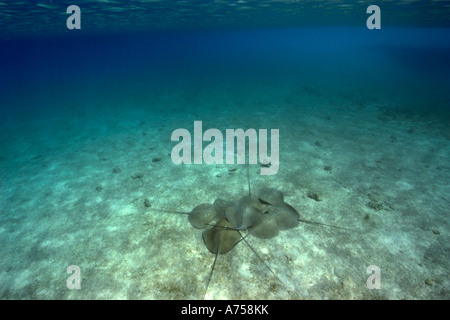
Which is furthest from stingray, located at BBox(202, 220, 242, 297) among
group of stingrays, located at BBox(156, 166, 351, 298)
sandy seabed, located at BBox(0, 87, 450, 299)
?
sandy seabed, located at BBox(0, 87, 450, 299)

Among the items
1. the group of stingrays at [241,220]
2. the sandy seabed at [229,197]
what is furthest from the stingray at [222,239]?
the sandy seabed at [229,197]

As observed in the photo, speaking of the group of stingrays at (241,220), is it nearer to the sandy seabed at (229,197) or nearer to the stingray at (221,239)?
the stingray at (221,239)

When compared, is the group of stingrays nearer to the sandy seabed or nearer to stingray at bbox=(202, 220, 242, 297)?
stingray at bbox=(202, 220, 242, 297)

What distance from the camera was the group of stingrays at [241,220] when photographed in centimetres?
509

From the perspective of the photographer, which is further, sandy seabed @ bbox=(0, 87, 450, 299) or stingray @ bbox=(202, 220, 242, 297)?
stingray @ bbox=(202, 220, 242, 297)

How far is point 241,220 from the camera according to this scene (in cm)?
527

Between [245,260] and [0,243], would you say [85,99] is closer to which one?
[0,243]

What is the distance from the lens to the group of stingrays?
16.7 feet

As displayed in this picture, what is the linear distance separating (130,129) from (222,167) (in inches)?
334

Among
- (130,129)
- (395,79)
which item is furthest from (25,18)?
(395,79)

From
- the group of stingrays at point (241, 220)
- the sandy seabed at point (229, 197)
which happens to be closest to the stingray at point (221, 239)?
the group of stingrays at point (241, 220)

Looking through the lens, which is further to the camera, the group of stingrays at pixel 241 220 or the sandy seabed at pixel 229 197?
the group of stingrays at pixel 241 220
